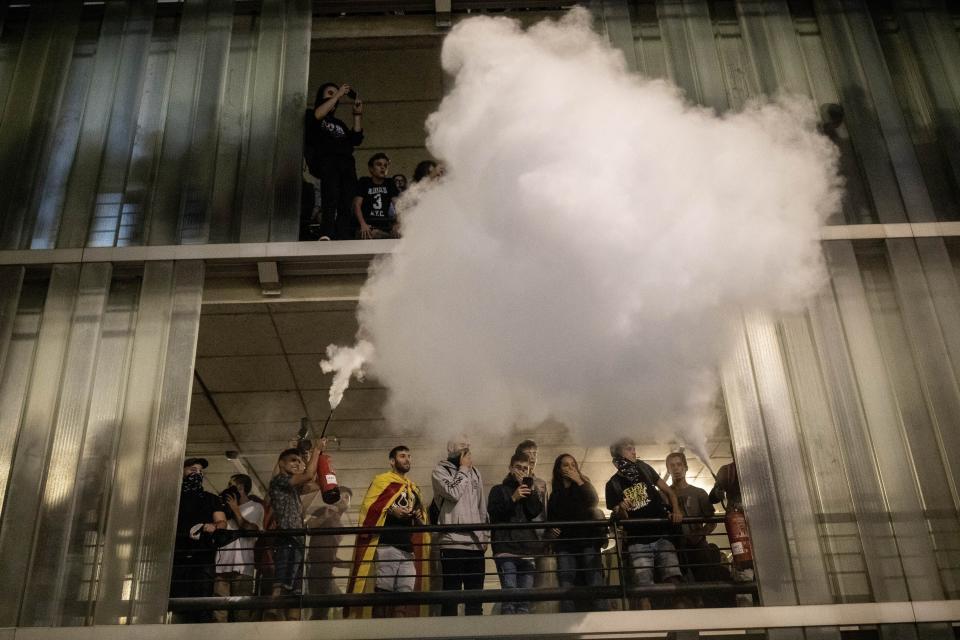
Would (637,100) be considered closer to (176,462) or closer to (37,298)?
(176,462)

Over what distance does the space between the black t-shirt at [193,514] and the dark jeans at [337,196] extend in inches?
86.2

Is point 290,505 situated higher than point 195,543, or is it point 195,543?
point 290,505

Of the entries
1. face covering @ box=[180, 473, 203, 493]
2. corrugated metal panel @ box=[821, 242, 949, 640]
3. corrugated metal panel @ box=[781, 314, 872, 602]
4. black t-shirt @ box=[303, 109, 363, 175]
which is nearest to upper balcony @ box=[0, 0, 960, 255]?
black t-shirt @ box=[303, 109, 363, 175]

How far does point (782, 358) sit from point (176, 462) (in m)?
4.14

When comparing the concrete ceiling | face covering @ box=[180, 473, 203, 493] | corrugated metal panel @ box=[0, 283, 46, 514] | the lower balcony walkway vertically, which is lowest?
the lower balcony walkway

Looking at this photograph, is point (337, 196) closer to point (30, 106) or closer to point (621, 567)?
point (30, 106)

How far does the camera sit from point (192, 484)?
660 centimetres

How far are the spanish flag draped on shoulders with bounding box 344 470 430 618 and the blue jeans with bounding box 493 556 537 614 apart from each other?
19.2 inches

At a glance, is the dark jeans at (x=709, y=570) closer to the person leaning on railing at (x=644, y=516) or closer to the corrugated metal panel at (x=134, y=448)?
the person leaning on railing at (x=644, y=516)

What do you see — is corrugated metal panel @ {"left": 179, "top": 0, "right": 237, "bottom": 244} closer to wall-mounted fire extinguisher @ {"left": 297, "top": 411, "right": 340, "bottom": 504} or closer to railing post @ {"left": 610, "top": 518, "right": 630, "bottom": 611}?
wall-mounted fire extinguisher @ {"left": 297, "top": 411, "right": 340, "bottom": 504}

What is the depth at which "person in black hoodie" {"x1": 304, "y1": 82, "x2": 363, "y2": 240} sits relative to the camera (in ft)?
24.8

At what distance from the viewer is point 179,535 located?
6.38 metres

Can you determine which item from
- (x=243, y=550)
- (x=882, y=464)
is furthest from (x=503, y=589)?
(x=882, y=464)

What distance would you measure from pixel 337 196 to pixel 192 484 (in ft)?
7.89
